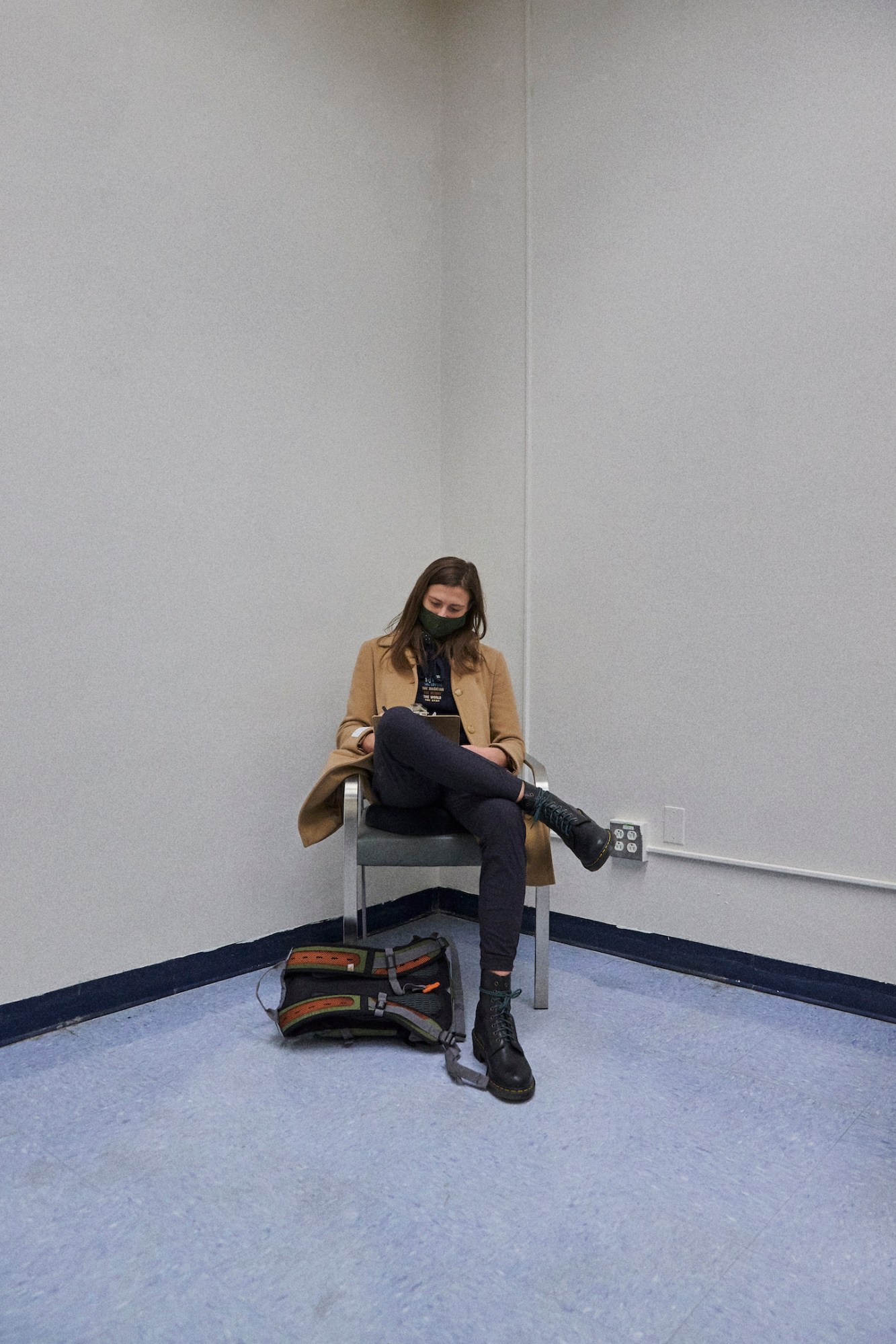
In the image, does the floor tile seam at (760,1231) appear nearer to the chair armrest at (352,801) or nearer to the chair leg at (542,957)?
the chair leg at (542,957)

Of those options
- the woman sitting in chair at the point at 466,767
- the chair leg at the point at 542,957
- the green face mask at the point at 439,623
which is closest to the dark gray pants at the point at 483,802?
the woman sitting in chair at the point at 466,767

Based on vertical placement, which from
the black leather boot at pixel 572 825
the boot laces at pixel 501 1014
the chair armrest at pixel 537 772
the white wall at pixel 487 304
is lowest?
the boot laces at pixel 501 1014

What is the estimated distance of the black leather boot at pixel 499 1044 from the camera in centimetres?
165

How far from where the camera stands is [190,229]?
221 cm

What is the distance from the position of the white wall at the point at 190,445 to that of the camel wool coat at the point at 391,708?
0.81 feet

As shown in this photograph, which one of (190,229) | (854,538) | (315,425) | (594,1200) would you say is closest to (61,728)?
(315,425)

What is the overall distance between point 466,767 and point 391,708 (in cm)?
29

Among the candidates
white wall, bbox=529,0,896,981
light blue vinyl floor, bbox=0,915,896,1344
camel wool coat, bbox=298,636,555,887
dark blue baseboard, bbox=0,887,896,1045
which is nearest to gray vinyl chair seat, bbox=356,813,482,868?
camel wool coat, bbox=298,636,555,887

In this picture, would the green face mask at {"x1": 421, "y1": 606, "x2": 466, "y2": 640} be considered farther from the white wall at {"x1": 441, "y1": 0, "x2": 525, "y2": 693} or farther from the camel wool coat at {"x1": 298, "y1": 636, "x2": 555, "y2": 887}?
the white wall at {"x1": 441, "y1": 0, "x2": 525, "y2": 693}

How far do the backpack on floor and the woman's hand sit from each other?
0.49 metres

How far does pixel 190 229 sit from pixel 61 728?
1.29 meters

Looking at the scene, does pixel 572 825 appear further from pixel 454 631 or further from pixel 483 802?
pixel 454 631

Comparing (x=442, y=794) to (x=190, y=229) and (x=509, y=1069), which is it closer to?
(x=509, y=1069)

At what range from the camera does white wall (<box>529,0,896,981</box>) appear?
6.77 feet
